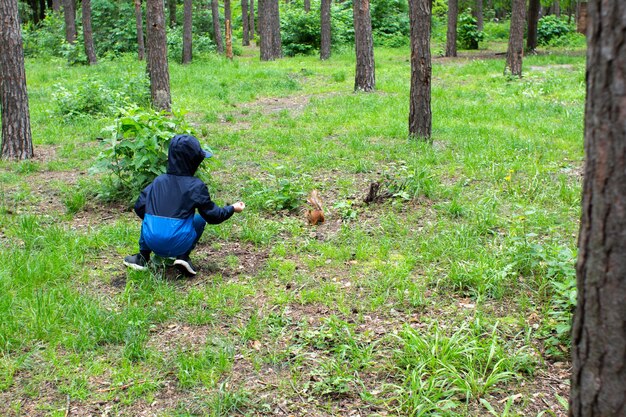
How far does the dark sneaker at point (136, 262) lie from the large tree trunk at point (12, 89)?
16.5ft

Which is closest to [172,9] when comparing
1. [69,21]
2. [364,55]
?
[69,21]

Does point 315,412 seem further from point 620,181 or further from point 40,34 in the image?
point 40,34

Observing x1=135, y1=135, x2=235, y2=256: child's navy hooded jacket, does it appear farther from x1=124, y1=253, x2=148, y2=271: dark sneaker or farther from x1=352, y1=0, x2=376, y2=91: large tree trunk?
x1=352, y1=0, x2=376, y2=91: large tree trunk

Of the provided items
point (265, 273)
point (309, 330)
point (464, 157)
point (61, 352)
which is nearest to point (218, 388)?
point (309, 330)

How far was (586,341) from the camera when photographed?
222cm

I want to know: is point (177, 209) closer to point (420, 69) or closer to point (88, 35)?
point (420, 69)

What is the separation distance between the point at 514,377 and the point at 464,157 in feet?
17.0

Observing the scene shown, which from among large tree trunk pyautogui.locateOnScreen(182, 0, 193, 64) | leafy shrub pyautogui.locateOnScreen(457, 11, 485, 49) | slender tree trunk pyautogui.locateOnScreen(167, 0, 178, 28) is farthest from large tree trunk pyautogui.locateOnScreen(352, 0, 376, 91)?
slender tree trunk pyautogui.locateOnScreen(167, 0, 178, 28)

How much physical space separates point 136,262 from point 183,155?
1.09 m

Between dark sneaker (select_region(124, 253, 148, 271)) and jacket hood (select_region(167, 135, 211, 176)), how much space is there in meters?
0.85

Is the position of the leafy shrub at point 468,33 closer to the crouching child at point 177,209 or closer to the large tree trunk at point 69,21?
the large tree trunk at point 69,21

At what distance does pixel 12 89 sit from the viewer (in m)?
9.13

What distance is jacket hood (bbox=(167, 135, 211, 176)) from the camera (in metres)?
5.29

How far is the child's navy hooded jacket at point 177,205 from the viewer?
519 cm
